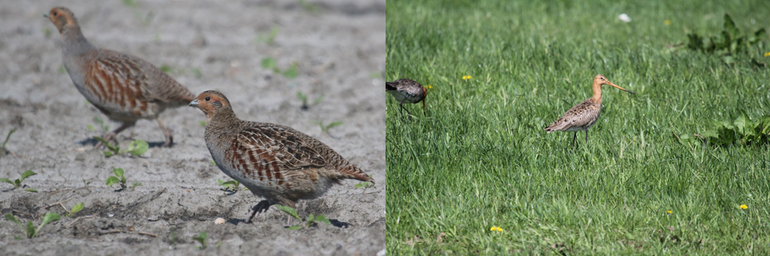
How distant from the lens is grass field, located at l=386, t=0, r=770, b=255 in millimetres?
3633

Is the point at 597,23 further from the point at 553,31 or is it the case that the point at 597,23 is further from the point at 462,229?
the point at 462,229

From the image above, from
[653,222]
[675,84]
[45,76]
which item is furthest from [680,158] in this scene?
[45,76]

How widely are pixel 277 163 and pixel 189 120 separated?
290 centimetres

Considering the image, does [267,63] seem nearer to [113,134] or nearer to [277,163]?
[113,134]

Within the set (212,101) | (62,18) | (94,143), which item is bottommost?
(94,143)

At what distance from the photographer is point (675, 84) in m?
5.33

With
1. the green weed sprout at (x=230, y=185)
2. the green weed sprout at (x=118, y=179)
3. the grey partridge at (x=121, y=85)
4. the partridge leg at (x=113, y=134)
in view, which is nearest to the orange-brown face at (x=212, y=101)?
the green weed sprout at (x=230, y=185)

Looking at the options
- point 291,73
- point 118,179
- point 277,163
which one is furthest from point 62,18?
point 277,163

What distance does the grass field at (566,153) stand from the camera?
3633mm

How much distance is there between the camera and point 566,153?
4.28 meters

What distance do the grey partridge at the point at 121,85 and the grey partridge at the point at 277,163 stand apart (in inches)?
70.4

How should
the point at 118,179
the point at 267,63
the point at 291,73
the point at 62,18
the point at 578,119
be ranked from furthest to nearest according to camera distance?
the point at 267,63 → the point at 291,73 → the point at 62,18 → the point at 118,179 → the point at 578,119

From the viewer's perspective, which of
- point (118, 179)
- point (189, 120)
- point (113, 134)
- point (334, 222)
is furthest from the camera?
point (189, 120)

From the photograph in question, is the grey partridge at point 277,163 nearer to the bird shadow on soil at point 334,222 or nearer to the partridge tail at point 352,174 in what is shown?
the partridge tail at point 352,174
